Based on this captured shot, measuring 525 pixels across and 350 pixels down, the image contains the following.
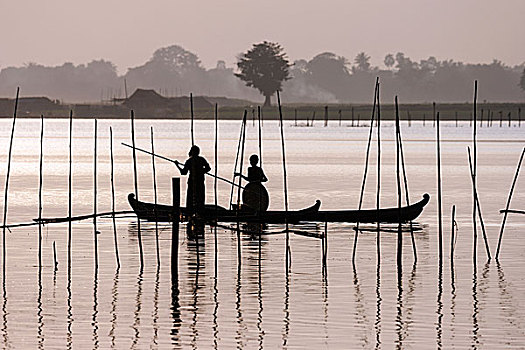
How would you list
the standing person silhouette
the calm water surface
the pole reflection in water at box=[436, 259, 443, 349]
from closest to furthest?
the pole reflection in water at box=[436, 259, 443, 349] → the calm water surface → the standing person silhouette

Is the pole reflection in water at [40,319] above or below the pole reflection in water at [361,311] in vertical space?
A: above

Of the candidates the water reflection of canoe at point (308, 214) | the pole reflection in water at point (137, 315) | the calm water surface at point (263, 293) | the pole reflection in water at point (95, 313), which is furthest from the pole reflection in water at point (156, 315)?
the water reflection of canoe at point (308, 214)

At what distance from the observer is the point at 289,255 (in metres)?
16.8

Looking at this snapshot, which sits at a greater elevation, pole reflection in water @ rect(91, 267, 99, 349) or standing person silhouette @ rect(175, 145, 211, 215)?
standing person silhouette @ rect(175, 145, 211, 215)

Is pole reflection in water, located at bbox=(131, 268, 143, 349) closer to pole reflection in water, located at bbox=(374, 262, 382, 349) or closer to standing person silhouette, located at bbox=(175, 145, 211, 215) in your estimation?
pole reflection in water, located at bbox=(374, 262, 382, 349)

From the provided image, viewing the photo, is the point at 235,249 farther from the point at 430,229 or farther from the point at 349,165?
the point at 349,165

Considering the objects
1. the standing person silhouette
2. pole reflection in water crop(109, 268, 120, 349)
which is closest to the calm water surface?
pole reflection in water crop(109, 268, 120, 349)

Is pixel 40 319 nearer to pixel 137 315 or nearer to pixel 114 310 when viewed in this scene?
pixel 114 310

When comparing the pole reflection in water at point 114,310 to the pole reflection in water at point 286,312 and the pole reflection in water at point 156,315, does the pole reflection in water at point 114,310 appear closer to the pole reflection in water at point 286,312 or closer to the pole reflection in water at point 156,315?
the pole reflection in water at point 156,315

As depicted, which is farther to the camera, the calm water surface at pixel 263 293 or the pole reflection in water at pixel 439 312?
the calm water surface at pixel 263 293

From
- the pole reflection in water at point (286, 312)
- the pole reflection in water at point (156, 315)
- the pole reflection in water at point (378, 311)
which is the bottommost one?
the pole reflection in water at point (378, 311)

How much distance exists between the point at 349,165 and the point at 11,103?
9696cm

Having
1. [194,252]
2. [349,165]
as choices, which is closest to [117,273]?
[194,252]

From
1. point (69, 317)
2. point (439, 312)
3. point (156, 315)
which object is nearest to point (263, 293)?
point (156, 315)
